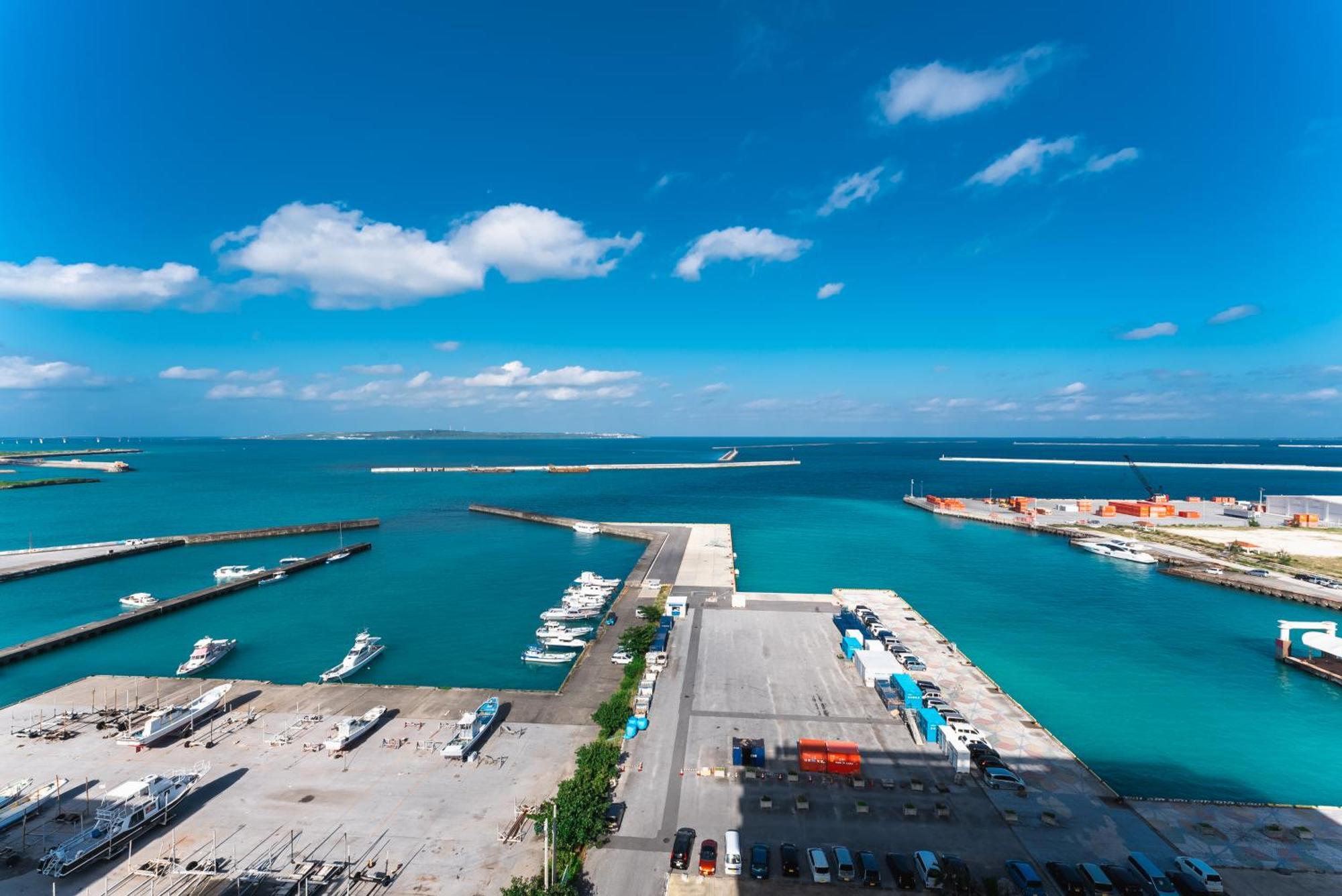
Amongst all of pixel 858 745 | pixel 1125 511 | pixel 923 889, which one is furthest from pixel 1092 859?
pixel 1125 511

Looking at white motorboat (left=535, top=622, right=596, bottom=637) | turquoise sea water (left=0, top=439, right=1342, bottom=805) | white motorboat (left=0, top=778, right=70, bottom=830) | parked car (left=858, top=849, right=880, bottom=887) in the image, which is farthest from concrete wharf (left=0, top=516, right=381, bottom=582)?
parked car (left=858, top=849, right=880, bottom=887)

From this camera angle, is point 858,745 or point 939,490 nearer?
point 858,745

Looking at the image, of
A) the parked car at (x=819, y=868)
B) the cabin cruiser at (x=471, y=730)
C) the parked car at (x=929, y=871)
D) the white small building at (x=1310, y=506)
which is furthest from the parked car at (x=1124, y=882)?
the white small building at (x=1310, y=506)

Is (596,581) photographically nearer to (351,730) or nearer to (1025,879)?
(351,730)

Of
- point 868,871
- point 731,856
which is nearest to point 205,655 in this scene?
point 731,856

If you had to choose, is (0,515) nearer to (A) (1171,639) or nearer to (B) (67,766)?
(B) (67,766)

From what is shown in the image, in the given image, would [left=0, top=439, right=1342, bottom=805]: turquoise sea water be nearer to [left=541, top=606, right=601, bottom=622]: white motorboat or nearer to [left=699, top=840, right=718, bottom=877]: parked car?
[left=541, top=606, right=601, bottom=622]: white motorboat
